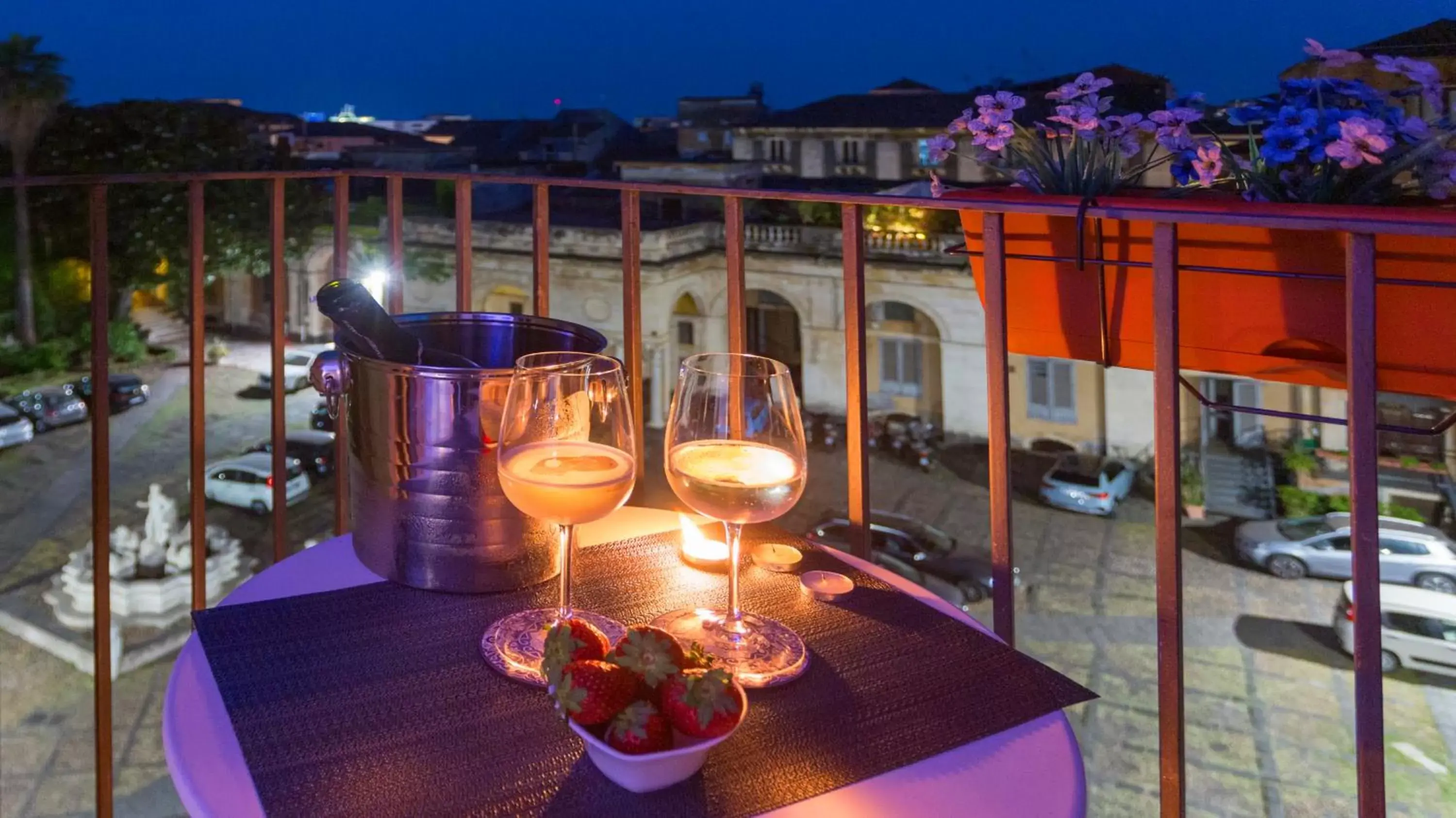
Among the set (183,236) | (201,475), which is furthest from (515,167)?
(201,475)

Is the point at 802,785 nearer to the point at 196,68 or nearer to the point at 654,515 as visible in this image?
the point at 654,515

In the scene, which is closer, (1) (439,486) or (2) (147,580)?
(1) (439,486)

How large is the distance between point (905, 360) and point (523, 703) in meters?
13.3

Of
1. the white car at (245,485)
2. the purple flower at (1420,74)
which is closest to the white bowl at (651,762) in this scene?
the purple flower at (1420,74)

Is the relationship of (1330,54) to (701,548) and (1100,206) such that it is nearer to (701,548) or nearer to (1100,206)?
(1100,206)

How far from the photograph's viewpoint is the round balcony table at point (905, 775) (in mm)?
560

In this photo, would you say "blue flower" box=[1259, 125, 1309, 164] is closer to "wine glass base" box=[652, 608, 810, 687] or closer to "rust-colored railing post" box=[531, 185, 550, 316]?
"wine glass base" box=[652, 608, 810, 687]

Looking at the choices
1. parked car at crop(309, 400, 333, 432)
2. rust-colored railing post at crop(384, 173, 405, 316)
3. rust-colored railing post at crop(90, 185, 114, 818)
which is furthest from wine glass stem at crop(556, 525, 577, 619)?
parked car at crop(309, 400, 333, 432)

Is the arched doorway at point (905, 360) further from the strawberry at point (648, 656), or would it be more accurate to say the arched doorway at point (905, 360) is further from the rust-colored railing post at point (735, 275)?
the strawberry at point (648, 656)

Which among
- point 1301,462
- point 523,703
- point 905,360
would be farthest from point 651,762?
point 905,360

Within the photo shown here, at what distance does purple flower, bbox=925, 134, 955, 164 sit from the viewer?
1218mm

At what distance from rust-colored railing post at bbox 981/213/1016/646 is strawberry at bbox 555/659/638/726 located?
2.04 ft

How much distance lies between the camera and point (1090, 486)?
1078cm

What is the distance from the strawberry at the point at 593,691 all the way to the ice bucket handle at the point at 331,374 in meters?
0.45
